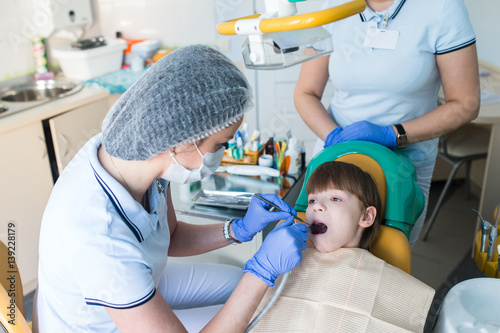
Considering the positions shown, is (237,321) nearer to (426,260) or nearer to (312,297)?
(312,297)

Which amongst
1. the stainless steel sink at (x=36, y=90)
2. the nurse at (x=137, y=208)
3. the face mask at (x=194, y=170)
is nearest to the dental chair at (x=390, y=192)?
the nurse at (x=137, y=208)

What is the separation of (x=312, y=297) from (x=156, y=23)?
2.70 m

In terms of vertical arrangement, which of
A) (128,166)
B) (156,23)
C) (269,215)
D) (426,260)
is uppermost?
(156,23)

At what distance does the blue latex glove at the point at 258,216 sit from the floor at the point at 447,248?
1.19 m

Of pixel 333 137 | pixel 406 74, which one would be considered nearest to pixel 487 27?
pixel 406 74

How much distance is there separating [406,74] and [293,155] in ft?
2.01

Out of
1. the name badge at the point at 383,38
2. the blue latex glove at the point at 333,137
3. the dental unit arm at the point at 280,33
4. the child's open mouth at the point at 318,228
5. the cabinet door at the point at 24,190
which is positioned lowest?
the cabinet door at the point at 24,190

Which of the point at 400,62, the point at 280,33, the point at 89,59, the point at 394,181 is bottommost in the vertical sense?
the point at 394,181

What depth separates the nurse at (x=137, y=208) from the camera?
102 centimetres

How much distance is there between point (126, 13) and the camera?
11.2ft

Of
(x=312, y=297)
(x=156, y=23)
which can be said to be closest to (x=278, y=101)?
(x=156, y=23)

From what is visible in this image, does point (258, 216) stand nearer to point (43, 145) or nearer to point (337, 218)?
point (337, 218)

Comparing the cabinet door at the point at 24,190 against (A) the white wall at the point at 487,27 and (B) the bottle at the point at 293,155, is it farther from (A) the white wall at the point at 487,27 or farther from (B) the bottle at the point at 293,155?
(A) the white wall at the point at 487,27

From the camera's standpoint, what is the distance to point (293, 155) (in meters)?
1.98
